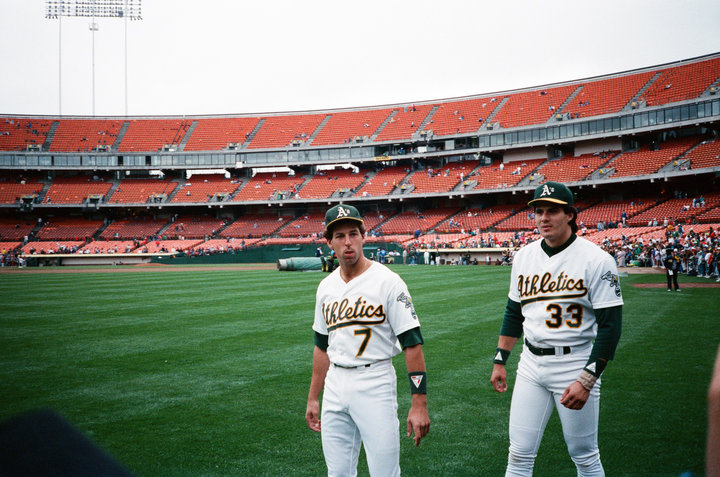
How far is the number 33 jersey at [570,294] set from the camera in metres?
3.48

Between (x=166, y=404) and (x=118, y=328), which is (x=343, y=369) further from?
(x=118, y=328)

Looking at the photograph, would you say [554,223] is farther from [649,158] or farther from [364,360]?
[649,158]

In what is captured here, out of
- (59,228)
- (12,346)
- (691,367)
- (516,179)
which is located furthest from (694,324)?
(59,228)

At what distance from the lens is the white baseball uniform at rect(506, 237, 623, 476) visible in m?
3.43

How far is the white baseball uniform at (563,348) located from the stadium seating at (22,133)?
229 feet

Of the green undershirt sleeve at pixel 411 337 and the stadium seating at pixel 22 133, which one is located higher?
the stadium seating at pixel 22 133

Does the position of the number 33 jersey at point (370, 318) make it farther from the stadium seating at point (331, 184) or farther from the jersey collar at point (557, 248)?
the stadium seating at point (331, 184)

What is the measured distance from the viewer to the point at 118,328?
11656 millimetres

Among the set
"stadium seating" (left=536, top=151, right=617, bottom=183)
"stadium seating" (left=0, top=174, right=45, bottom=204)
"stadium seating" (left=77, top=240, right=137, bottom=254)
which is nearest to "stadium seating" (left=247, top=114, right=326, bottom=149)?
"stadium seating" (left=77, top=240, right=137, bottom=254)

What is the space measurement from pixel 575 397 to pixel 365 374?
131 cm

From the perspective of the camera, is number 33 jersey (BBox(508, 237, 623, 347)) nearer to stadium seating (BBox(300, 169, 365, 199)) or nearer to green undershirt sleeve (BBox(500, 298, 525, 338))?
green undershirt sleeve (BBox(500, 298, 525, 338))

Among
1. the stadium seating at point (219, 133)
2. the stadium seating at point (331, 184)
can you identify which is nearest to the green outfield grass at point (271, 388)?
the stadium seating at point (331, 184)

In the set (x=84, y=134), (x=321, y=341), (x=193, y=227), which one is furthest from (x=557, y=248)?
(x=84, y=134)

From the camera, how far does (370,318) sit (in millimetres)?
3320
